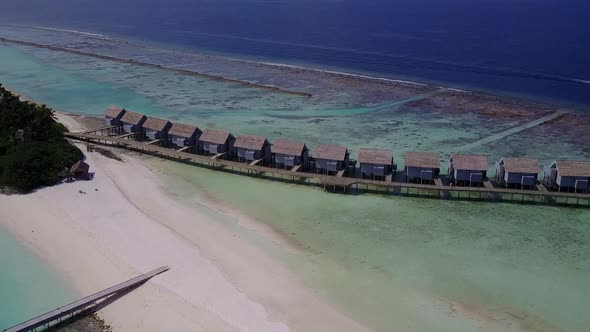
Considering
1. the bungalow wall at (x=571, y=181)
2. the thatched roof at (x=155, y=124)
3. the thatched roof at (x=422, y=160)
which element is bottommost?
the bungalow wall at (x=571, y=181)

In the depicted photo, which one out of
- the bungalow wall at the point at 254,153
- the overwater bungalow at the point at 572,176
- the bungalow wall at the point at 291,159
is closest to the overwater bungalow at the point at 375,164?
the bungalow wall at the point at 291,159

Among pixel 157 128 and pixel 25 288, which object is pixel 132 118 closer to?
pixel 157 128

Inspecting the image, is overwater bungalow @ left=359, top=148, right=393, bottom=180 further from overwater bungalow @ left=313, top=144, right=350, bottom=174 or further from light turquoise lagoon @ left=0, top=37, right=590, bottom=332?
light turquoise lagoon @ left=0, top=37, right=590, bottom=332

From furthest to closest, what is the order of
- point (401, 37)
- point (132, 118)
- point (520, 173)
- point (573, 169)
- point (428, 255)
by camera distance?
point (401, 37), point (132, 118), point (520, 173), point (573, 169), point (428, 255)

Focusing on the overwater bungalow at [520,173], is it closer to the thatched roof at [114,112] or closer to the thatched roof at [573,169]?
the thatched roof at [573,169]

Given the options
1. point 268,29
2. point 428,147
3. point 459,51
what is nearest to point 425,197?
point 428,147

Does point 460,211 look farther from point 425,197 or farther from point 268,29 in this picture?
point 268,29

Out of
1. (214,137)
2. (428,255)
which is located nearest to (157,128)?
(214,137)
